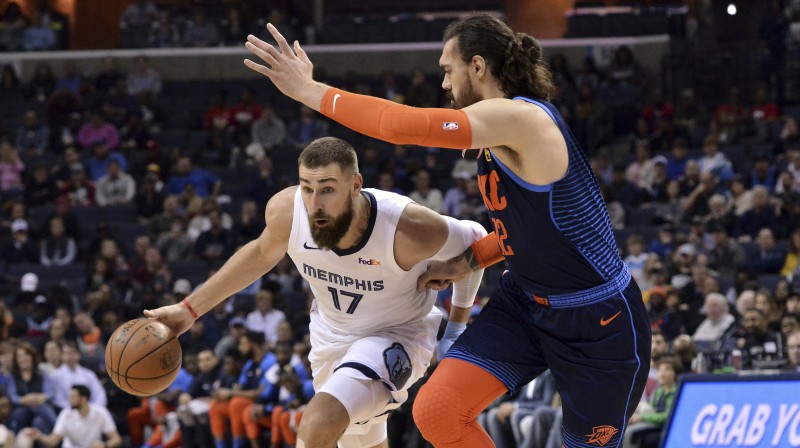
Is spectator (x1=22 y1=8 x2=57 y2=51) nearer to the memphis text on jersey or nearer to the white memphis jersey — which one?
the white memphis jersey

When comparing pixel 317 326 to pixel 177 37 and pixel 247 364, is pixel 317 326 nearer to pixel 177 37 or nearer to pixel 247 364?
pixel 247 364

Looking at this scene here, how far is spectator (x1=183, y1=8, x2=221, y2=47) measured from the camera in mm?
22594

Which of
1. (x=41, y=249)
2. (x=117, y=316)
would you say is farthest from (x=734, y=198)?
(x=41, y=249)

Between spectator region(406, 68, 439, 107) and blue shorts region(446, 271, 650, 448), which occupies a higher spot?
blue shorts region(446, 271, 650, 448)

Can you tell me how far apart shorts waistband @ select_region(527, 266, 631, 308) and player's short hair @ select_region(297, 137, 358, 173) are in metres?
1.20

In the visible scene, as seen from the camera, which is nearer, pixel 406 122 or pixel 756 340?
pixel 406 122

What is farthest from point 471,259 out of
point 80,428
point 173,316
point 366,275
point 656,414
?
point 80,428

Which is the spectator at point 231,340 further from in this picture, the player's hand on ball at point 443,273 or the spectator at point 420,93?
the player's hand on ball at point 443,273

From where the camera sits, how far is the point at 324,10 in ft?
79.8

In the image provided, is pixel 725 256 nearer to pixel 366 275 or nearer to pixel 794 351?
pixel 794 351

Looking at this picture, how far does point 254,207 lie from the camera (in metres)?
16.7

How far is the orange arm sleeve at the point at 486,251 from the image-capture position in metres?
5.93

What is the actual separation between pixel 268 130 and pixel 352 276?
13.9 m

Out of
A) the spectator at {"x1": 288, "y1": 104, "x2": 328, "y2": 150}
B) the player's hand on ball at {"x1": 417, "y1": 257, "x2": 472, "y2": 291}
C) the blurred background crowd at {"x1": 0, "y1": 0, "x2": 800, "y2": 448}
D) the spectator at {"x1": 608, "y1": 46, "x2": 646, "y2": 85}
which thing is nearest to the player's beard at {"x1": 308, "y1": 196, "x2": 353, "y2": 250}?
the player's hand on ball at {"x1": 417, "y1": 257, "x2": 472, "y2": 291}
